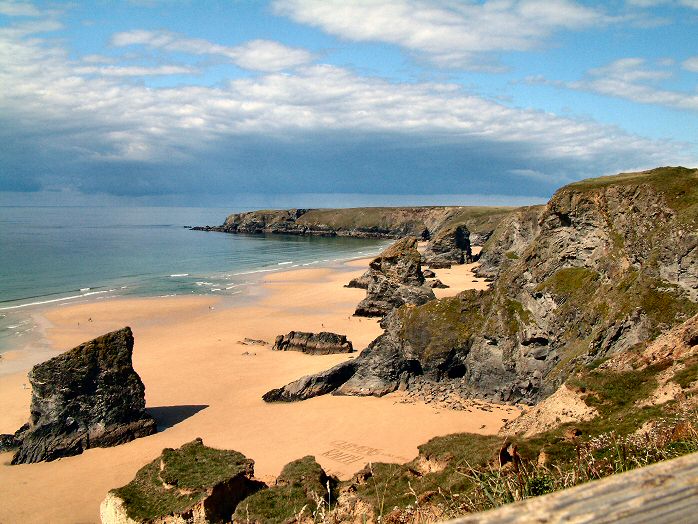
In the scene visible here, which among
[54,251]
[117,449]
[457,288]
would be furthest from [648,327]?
[54,251]

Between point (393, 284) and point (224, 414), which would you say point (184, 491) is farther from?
point (393, 284)

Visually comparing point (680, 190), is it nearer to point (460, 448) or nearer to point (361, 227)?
point (460, 448)

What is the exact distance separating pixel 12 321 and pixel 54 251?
240 ft

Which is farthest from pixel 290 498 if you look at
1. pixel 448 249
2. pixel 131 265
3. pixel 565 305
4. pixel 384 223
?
pixel 384 223

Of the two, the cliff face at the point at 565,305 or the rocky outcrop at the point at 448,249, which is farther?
the rocky outcrop at the point at 448,249

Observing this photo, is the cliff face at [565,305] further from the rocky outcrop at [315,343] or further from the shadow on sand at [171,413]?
the rocky outcrop at [315,343]

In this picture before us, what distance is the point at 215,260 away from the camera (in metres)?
108

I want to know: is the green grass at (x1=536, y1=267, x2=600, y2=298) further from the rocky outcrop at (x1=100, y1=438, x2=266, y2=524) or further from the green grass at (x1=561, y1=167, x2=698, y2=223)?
the rocky outcrop at (x1=100, y1=438, x2=266, y2=524)

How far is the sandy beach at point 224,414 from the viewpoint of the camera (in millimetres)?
21984

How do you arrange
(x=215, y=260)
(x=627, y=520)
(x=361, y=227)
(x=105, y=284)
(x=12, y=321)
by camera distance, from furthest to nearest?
(x=361, y=227) → (x=215, y=260) → (x=105, y=284) → (x=12, y=321) → (x=627, y=520)

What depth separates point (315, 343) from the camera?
40.6 meters

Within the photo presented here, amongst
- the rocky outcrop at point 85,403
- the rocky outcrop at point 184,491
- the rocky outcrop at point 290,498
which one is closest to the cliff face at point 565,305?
the rocky outcrop at point 85,403

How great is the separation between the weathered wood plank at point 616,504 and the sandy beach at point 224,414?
20.1 meters

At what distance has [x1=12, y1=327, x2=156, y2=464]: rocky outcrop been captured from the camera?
2512 cm
